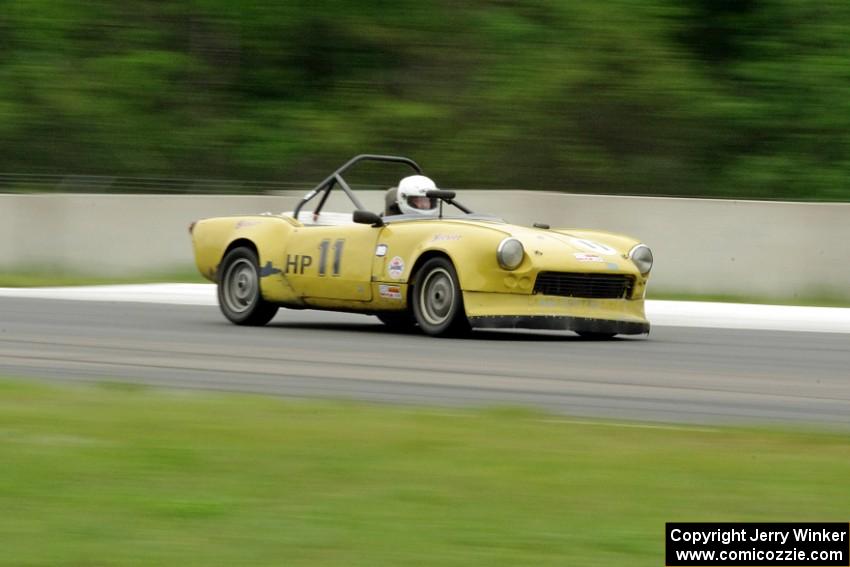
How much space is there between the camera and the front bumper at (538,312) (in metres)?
9.98

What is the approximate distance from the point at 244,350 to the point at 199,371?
1.23m

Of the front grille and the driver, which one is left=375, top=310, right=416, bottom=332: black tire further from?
the front grille

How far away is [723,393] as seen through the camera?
294 inches

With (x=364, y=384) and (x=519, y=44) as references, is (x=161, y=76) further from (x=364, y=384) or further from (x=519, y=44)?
(x=364, y=384)

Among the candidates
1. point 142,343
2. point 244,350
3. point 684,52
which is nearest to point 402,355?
point 244,350

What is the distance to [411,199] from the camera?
11.3 m

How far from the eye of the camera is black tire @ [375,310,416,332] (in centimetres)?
1132

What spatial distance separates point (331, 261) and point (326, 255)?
9 cm

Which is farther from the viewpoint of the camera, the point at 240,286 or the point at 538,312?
→ the point at 240,286

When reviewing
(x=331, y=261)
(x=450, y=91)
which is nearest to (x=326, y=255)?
(x=331, y=261)

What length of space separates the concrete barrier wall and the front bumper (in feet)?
18.6

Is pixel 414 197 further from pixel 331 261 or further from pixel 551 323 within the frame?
pixel 551 323

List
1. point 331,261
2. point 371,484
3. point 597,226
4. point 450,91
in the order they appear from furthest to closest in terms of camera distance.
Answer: point 450,91 → point 597,226 → point 331,261 → point 371,484

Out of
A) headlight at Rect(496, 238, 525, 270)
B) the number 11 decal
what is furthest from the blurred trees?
headlight at Rect(496, 238, 525, 270)
